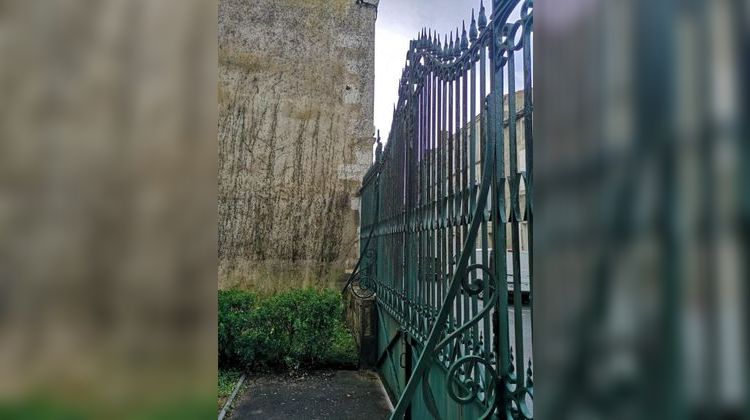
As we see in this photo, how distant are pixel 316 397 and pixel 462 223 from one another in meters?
3.33

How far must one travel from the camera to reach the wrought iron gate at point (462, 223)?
5.96 feet

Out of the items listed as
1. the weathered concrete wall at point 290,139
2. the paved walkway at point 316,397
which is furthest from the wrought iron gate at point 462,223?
the weathered concrete wall at point 290,139

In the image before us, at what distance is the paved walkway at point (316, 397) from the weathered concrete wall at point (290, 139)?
2723mm

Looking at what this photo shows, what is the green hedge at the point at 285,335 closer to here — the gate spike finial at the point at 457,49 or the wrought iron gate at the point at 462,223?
the wrought iron gate at the point at 462,223

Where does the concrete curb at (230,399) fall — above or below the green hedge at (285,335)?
below

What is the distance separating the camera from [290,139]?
26.9 ft

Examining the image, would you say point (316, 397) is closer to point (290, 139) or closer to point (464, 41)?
point (464, 41)

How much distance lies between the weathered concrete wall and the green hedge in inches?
90.6
